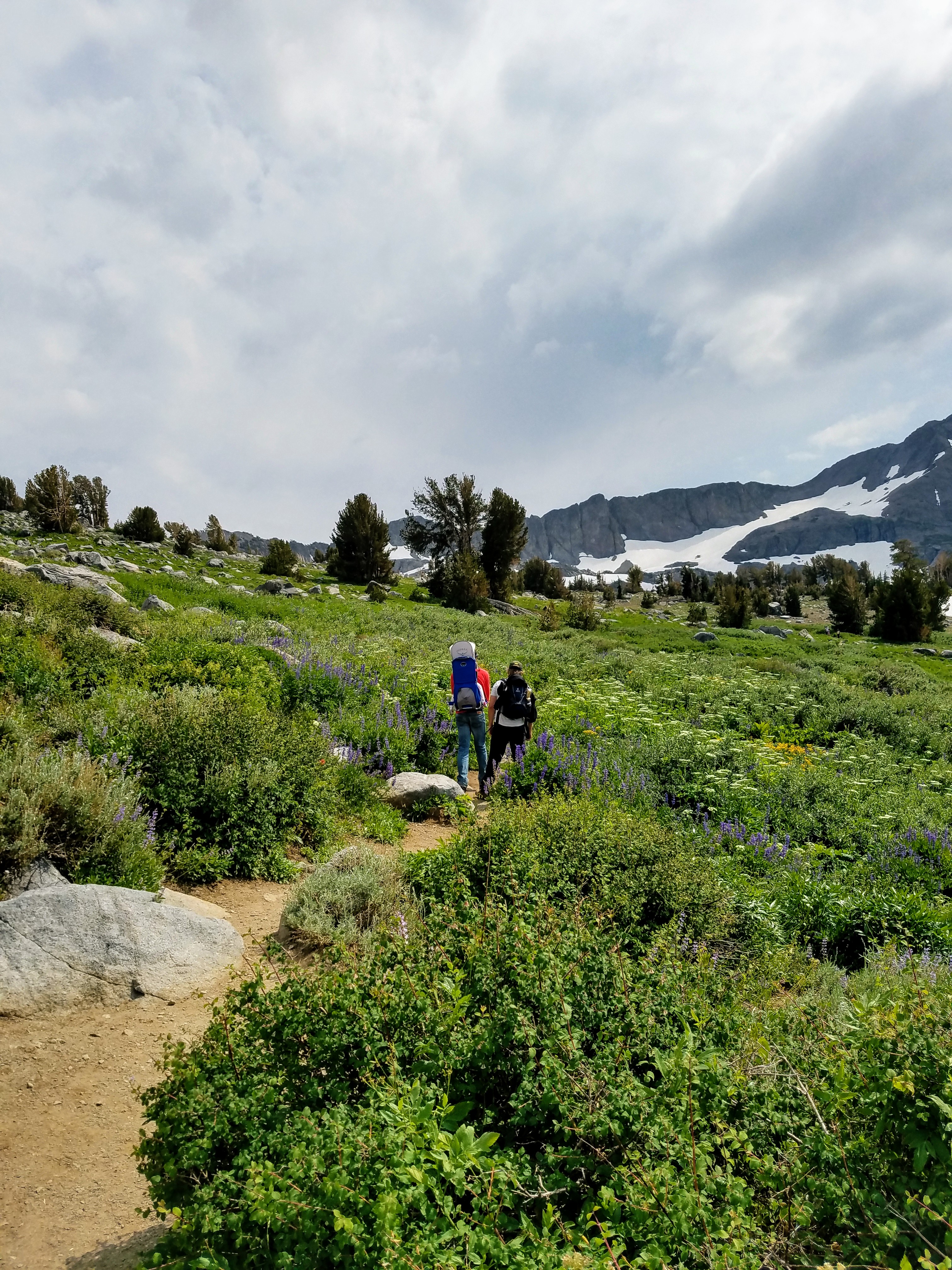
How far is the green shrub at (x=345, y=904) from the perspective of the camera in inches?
201

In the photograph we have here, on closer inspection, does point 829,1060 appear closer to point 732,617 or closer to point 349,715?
point 349,715

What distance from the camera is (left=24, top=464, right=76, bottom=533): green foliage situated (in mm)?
37188

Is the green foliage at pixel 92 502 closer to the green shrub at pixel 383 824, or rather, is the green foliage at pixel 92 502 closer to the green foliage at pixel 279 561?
the green foliage at pixel 279 561

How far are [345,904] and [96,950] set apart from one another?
181 cm

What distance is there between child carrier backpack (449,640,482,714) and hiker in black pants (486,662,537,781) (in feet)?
1.26

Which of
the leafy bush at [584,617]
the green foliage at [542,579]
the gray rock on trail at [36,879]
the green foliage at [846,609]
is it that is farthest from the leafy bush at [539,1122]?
the green foliage at [542,579]

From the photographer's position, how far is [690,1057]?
8.43 feet

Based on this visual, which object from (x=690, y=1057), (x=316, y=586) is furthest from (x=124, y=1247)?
(x=316, y=586)

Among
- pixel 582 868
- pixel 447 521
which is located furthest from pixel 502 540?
pixel 582 868

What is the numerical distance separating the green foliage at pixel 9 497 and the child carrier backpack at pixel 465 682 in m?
54.2

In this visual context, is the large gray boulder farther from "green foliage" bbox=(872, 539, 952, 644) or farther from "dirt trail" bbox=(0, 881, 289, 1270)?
"green foliage" bbox=(872, 539, 952, 644)

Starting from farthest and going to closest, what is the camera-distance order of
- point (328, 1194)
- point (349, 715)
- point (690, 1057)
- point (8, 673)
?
point (349, 715) → point (8, 673) → point (690, 1057) → point (328, 1194)

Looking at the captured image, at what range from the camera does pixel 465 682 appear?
9.90 meters

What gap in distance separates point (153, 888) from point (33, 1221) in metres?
2.67
